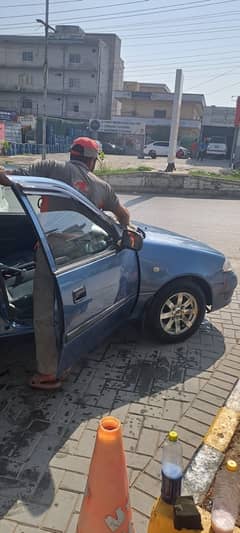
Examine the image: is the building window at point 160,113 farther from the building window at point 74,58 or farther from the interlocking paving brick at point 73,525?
the interlocking paving brick at point 73,525

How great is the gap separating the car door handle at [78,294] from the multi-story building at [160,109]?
48445 millimetres

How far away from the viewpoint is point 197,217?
11141 millimetres

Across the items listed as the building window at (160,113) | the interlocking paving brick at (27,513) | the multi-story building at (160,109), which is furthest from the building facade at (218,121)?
the interlocking paving brick at (27,513)

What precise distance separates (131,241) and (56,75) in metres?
59.4

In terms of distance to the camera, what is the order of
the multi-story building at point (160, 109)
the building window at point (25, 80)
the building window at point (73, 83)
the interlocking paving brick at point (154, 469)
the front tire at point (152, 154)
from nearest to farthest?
the interlocking paving brick at point (154, 469), the front tire at point (152, 154), the multi-story building at point (160, 109), the building window at point (73, 83), the building window at point (25, 80)

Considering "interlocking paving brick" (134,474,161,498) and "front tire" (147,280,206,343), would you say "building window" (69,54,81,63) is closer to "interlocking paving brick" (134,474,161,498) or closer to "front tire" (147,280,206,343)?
"front tire" (147,280,206,343)

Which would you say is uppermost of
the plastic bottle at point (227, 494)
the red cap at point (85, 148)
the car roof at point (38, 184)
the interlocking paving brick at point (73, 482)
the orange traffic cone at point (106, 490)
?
the red cap at point (85, 148)

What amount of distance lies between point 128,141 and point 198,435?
4335cm

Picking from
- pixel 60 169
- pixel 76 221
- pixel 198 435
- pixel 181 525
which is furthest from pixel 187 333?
pixel 181 525

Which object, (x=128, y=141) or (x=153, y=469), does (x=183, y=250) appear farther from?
(x=128, y=141)

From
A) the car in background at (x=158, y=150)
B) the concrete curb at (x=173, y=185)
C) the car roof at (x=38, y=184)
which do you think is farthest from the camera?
the car in background at (x=158, y=150)

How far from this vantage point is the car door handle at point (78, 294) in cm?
274

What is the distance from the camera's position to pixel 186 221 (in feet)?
34.1

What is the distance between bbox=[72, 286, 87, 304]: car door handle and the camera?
274cm
